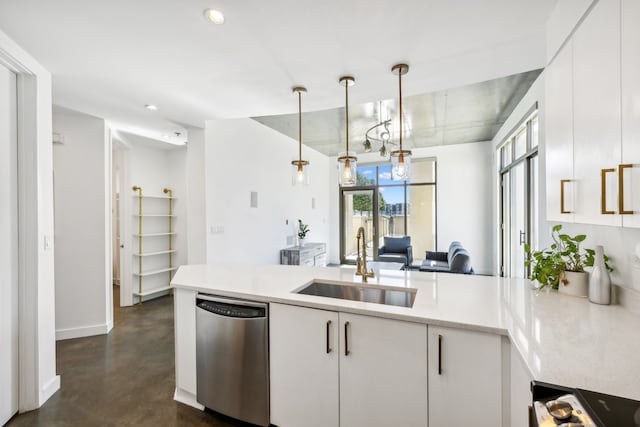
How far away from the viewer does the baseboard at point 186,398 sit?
1.96 m

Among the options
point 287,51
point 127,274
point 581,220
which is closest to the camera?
point 581,220

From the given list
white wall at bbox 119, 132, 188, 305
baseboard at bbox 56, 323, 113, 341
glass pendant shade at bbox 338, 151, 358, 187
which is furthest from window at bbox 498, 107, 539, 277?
baseboard at bbox 56, 323, 113, 341

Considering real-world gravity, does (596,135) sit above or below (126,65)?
below

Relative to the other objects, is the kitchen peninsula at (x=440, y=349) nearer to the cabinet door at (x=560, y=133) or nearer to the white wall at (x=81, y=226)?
the cabinet door at (x=560, y=133)

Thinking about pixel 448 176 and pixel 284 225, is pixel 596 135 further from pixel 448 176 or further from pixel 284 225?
pixel 448 176

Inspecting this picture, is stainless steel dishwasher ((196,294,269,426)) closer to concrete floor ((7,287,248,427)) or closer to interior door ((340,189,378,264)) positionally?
concrete floor ((7,287,248,427))

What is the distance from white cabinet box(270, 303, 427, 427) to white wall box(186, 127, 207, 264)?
219 cm

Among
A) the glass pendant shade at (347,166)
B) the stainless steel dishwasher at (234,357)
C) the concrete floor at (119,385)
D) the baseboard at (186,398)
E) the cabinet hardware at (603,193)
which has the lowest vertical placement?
the concrete floor at (119,385)

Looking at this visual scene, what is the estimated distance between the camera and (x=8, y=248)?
1862mm

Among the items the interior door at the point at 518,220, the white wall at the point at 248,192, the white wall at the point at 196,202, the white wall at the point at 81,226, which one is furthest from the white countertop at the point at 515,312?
the interior door at the point at 518,220

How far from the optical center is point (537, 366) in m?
0.84

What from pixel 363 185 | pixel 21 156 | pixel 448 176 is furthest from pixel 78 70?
pixel 448 176

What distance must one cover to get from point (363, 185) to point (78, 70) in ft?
19.6

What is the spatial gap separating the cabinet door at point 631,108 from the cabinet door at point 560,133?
0.37 metres
